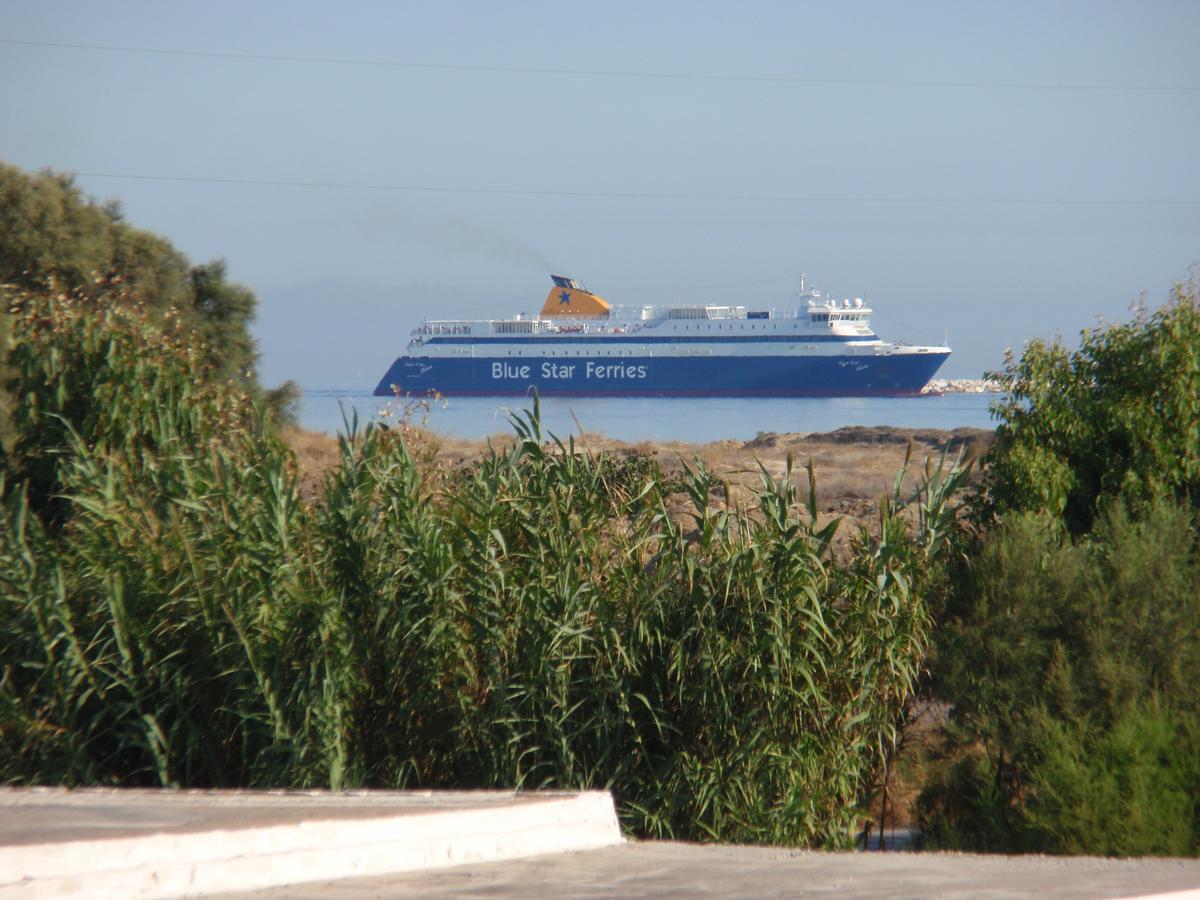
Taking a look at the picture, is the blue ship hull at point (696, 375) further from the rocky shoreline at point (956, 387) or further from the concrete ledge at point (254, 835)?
the concrete ledge at point (254, 835)

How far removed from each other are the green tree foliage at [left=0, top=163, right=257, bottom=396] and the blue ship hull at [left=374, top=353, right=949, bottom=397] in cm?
4054

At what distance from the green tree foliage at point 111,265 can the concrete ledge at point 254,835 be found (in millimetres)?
9256

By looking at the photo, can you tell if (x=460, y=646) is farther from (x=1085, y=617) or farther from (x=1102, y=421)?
(x=1102, y=421)

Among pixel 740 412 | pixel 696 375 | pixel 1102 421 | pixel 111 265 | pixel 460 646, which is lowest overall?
pixel 460 646

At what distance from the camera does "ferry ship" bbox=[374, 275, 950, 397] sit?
5666 centimetres

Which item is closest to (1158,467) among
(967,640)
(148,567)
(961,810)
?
(967,640)

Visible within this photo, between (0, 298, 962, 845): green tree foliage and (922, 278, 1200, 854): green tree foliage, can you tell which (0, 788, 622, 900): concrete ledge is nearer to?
(0, 298, 962, 845): green tree foliage

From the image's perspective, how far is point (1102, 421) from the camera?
10.5m

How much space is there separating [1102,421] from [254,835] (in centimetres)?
887

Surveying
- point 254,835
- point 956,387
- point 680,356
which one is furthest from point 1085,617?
point 956,387

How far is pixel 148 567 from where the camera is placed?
687cm

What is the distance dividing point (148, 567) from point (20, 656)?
866 mm

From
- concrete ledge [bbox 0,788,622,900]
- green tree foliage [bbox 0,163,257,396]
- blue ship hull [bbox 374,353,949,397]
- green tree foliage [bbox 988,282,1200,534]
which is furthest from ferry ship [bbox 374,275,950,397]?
concrete ledge [bbox 0,788,622,900]

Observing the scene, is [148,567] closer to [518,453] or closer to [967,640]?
[518,453]
